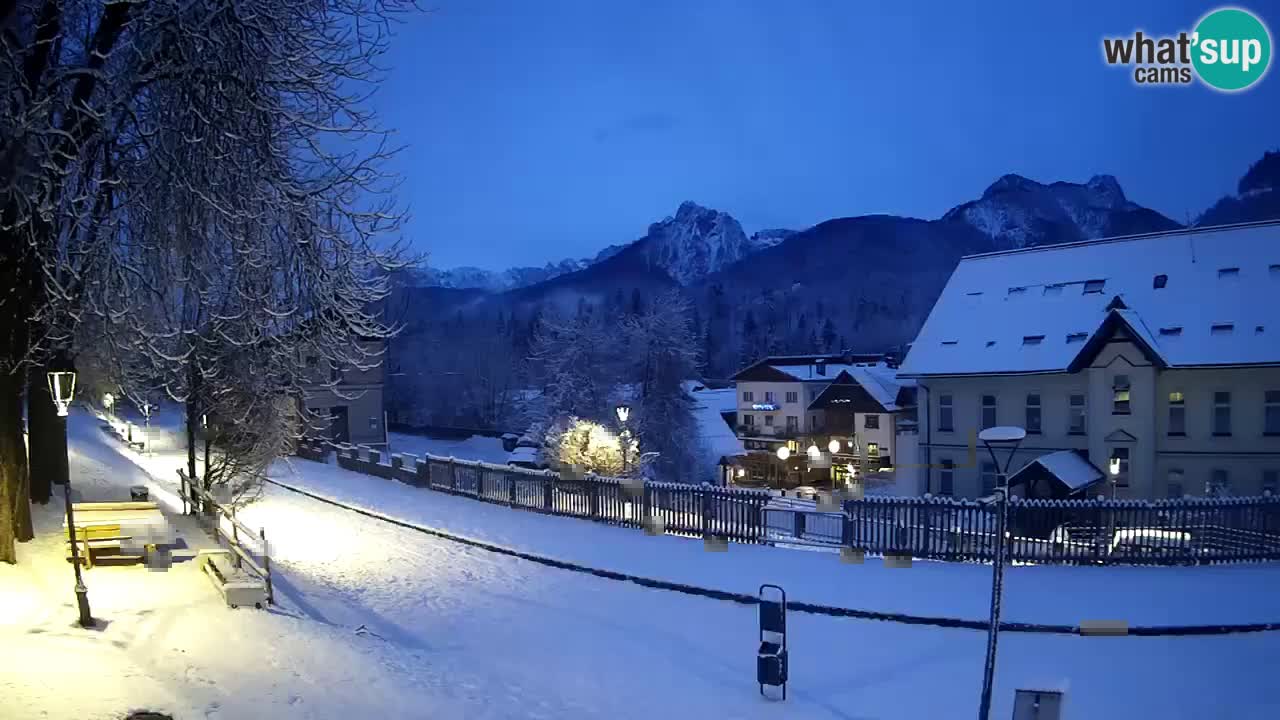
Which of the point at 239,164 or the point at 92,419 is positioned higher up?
the point at 239,164

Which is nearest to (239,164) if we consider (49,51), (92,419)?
(49,51)

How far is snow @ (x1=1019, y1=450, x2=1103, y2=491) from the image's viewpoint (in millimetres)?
26688

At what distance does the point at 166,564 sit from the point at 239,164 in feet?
19.3

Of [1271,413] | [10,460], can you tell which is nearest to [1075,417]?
[1271,413]

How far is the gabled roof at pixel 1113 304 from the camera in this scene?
2642 cm

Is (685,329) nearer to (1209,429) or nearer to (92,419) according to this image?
(1209,429)

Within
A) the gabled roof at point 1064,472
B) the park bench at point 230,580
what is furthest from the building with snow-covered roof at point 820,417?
the park bench at point 230,580

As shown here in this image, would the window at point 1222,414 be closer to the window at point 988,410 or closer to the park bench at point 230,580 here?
the window at point 988,410

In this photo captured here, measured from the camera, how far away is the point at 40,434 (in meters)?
14.0

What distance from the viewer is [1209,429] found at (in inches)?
1029

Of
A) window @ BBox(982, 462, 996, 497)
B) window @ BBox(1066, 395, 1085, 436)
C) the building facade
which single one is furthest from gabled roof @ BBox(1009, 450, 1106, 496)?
the building facade

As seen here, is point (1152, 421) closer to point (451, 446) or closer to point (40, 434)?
point (40, 434)

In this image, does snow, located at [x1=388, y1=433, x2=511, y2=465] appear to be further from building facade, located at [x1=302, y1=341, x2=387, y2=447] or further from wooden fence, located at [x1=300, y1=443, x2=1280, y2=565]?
wooden fence, located at [x1=300, y1=443, x2=1280, y2=565]

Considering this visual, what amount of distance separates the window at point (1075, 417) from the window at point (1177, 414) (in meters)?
2.56
